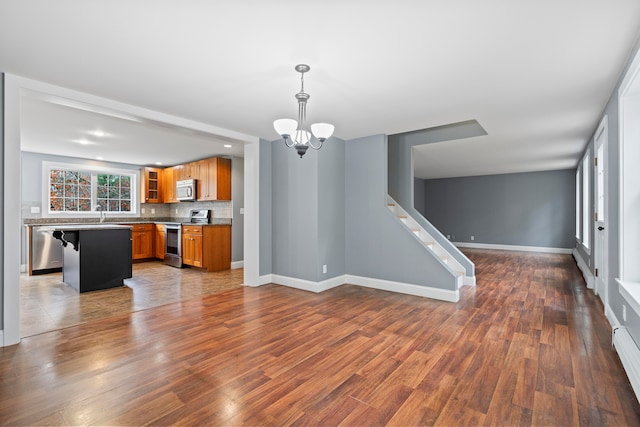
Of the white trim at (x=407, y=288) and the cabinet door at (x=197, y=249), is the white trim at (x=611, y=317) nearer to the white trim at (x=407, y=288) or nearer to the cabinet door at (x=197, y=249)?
the white trim at (x=407, y=288)

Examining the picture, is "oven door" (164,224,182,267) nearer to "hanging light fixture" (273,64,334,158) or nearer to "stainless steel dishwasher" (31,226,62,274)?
"stainless steel dishwasher" (31,226,62,274)

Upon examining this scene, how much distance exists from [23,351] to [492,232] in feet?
34.1

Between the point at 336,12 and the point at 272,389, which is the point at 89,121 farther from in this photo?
the point at 272,389

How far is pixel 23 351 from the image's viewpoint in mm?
2582

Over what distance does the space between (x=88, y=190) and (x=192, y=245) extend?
2.90 metres

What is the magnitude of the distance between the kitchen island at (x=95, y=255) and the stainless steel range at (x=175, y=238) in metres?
1.55

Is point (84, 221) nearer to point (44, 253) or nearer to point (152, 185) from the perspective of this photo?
point (44, 253)

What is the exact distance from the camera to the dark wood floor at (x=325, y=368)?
1.80m

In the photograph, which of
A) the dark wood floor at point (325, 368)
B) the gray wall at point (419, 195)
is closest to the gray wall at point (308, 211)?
the dark wood floor at point (325, 368)

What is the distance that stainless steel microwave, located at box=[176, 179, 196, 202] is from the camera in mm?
6820

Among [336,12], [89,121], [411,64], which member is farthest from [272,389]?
[89,121]

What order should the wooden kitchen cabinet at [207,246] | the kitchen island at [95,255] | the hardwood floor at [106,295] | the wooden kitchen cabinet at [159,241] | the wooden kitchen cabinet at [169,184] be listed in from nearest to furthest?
the hardwood floor at [106,295], the kitchen island at [95,255], the wooden kitchen cabinet at [207,246], the wooden kitchen cabinet at [159,241], the wooden kitchen cabinet at [169,184]

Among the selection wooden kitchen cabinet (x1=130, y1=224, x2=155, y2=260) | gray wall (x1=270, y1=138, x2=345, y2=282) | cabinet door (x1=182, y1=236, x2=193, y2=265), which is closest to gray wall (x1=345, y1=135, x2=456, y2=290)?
gray wall (x1=270, y1=138, x2=345, y2=282)

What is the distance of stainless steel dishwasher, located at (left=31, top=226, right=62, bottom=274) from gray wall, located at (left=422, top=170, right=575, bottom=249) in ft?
32.7
